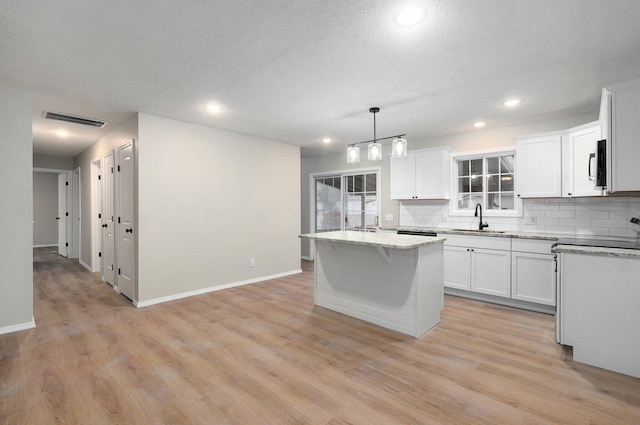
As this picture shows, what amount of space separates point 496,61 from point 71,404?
401cm

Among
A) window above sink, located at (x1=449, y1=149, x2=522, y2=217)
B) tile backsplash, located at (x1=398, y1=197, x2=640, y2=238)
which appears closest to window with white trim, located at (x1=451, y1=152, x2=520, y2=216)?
window above sink, located at (x1=449, y1=149, x2=522, y2=217)

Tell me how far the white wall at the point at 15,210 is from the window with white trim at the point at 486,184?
5.54 meters

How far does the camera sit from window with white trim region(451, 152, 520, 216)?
15.1ft

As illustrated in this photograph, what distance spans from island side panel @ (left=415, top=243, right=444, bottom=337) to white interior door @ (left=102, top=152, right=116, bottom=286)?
4485 mm

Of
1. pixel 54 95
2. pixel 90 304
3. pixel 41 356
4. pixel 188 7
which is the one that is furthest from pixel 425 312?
pixel 54 95

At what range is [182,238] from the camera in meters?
4.37

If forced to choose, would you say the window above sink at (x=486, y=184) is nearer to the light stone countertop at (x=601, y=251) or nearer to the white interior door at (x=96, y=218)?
the light stone countertop at (x=601, y=251)

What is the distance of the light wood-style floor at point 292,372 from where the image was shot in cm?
193

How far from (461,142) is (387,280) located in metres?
2.96

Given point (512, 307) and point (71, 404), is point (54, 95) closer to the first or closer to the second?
point (71, 404)

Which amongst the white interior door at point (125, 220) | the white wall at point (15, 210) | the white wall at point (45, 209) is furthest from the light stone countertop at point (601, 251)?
the white wall at point (45, 209)

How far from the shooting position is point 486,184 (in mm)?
4832

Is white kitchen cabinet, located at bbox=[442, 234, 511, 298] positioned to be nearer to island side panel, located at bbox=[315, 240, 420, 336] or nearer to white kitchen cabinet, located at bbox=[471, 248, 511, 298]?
white kitchen cabinet, located at bbox=[471, 248, 511, 298]

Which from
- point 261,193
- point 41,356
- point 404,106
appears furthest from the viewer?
point 261,193
